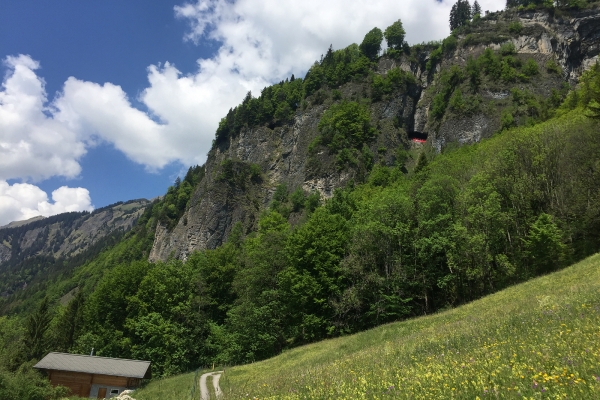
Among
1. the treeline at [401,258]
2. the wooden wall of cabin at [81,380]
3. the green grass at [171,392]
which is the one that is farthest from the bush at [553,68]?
the wooden wall of cabin at [81,380]

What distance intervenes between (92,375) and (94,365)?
2.95 feet

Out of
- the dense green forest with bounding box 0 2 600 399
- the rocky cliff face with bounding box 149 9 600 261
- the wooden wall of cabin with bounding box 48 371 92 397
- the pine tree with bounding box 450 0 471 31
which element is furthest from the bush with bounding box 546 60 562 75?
the wooden wall of cabin with bounding box 48 371 92 397

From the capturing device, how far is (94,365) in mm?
34844

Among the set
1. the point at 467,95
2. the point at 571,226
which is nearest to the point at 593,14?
the point at 467,95

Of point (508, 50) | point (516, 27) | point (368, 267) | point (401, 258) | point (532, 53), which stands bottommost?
point (368, 267)

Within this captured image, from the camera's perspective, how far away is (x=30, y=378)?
1219 inches

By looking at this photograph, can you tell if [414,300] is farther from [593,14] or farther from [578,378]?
[593,14]

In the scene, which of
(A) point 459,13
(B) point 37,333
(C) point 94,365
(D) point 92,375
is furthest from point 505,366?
(A) point 459,13

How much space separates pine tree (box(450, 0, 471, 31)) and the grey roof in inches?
5561

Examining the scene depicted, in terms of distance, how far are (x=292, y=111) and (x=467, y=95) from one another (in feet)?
164

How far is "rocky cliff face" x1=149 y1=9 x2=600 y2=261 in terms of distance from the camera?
80125 millimetres

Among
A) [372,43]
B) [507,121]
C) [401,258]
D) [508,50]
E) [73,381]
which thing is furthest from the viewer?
[372,43]

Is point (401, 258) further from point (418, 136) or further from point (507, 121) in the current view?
point (418, 136)

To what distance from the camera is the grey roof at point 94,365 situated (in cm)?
3356
